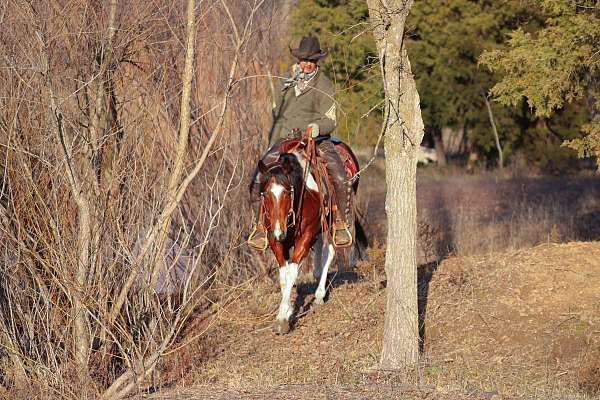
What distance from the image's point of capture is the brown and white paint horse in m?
12.9

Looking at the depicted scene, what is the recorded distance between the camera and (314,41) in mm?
14430

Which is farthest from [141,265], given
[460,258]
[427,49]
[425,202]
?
[427,49]

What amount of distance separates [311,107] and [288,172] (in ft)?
5.20

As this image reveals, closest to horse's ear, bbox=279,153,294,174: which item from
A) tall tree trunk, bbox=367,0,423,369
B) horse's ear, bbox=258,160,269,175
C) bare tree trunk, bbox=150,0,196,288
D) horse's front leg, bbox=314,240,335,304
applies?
horse's ear, bbox=258,160,269,175

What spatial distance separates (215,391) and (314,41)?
5216 millimetres

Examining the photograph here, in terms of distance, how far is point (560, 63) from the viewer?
14227 millimetres

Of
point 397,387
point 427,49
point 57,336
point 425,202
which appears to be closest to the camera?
point 397,387

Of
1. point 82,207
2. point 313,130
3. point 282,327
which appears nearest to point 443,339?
point 282,327

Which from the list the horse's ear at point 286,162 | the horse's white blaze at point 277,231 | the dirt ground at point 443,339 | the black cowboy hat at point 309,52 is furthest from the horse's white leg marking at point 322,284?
the black cowboy hat at point 309,52

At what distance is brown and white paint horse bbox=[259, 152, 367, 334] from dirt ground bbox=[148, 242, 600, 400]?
374 millimetres

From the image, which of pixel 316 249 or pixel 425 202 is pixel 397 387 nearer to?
pixel 316 249

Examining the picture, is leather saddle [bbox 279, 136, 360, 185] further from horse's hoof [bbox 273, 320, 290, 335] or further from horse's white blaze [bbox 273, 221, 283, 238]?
horse's hoof [bbox 273, 320, 290, 335]

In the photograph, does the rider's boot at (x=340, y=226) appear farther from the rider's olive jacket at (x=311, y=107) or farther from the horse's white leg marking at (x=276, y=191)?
the horse's white leg marking at (x=276, y=191)

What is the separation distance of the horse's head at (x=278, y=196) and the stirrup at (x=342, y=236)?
120cm
